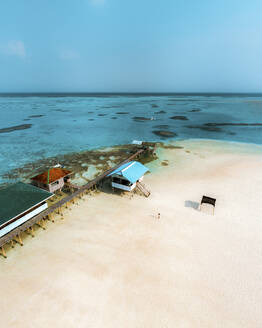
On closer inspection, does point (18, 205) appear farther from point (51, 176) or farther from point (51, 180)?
point (51, 176)

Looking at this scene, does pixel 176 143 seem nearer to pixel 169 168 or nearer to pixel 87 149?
pixel 169 168

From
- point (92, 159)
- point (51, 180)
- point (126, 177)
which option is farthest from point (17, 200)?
point (92, 159)

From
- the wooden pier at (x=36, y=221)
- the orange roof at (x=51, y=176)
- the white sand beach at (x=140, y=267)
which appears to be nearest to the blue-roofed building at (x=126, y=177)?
the white sand beach at (x=140, y=267)

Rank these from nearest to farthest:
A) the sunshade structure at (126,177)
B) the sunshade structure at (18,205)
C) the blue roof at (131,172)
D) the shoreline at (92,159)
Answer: the sunshade structure at (18,205), the blue roof at (131,172), the sunshade structure at (126,177), the shoreline at (92,159)

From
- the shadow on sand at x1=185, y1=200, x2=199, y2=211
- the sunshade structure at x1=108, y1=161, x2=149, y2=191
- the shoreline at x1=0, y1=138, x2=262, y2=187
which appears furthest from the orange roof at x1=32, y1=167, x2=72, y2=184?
the shadow on sand at x1=185, y1=200, x2=199, y2=211

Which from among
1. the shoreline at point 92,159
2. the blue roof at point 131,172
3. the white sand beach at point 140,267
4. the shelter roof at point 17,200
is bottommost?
the white sand beach at point 140,267

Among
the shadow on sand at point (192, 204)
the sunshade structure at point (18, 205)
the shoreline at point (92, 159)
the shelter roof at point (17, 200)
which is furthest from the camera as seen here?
the shoreline at point (92, 159)

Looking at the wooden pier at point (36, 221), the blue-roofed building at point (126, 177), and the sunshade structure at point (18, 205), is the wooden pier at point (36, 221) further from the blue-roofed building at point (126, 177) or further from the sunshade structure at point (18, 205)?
the blue-roofed building at point (126, 177)
